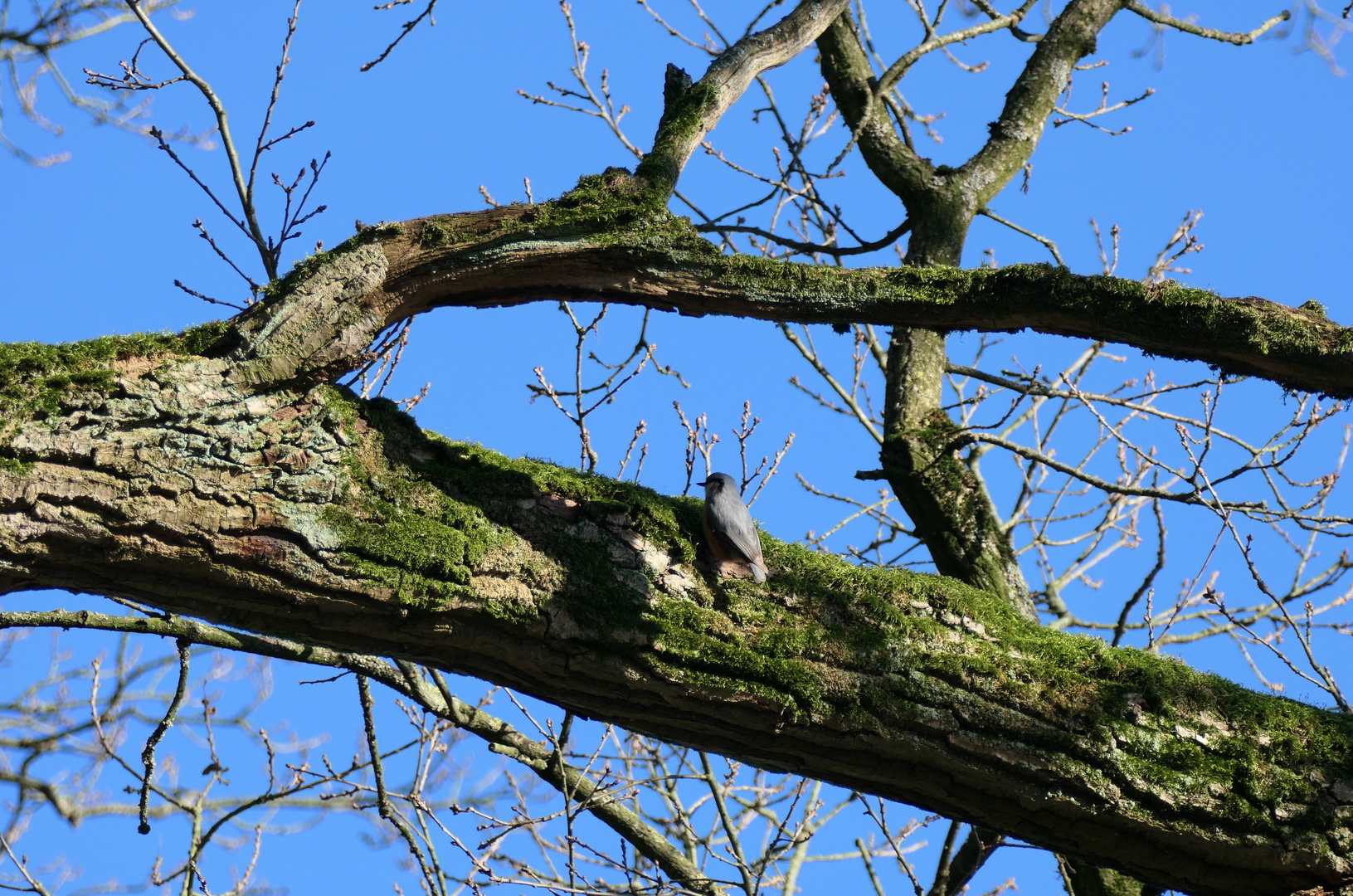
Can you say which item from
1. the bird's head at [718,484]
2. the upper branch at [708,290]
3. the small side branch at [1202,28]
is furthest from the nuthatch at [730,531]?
the small side branch at [1202,28]

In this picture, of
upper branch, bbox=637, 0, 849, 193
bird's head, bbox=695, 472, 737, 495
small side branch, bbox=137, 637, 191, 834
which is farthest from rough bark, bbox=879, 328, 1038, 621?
small side branch, bbox=137, 637, 191, 834

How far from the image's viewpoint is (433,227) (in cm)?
240

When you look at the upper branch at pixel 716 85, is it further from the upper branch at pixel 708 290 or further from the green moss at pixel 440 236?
the green moss at pixel 440 236

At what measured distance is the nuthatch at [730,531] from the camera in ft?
7.88

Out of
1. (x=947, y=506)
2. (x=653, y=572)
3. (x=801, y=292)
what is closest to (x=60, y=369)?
(x=653, y=572)

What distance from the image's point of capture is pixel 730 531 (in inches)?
94.2

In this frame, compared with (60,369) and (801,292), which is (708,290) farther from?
(60,369)

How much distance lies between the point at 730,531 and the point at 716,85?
1.54m

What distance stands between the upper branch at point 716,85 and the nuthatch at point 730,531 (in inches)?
32.0

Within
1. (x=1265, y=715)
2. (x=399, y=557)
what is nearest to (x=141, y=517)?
(x=399, y=557)

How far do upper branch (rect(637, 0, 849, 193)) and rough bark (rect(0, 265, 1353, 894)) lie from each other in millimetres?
882

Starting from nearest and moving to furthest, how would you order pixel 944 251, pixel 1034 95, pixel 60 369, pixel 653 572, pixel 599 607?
pixel 60 369, pixel 599 607, pixel 653 572, pixel 944 251, pixel 1034 95

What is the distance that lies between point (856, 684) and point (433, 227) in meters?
1.43

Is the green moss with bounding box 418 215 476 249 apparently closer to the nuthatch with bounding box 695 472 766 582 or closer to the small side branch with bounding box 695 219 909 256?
the nuthatch with bounding box 695 472 766 582
